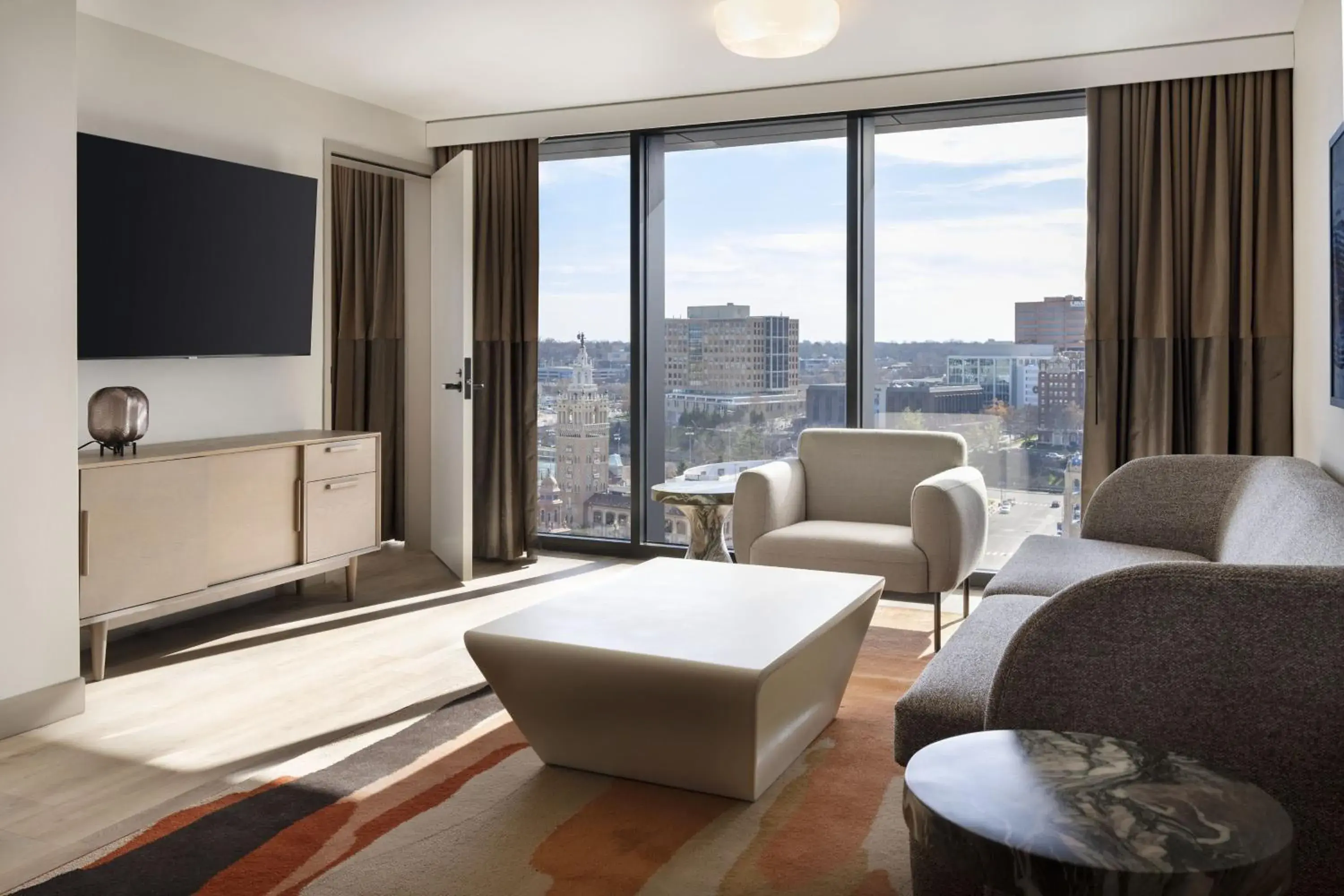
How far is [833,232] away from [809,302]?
1.16 feet

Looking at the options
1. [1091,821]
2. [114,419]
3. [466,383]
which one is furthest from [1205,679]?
[466,383]

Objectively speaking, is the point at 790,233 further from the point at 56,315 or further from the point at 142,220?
the point at 56,315

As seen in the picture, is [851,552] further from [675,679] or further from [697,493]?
[675,679]

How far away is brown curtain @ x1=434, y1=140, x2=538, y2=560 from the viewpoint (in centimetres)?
570

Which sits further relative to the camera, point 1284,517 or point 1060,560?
point 1060,560

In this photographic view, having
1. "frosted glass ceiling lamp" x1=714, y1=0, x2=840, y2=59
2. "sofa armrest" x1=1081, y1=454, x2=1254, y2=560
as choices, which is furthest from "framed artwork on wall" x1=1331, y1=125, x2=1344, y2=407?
"frosted glass ceiling lamp" x1=714, y1=0, x2=840, y2=59

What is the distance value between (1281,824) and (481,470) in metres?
4.96

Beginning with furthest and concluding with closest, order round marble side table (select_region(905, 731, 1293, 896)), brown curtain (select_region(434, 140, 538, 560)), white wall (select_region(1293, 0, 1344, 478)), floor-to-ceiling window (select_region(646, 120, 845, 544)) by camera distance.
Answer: brown curtain (select_region(434, 140, 538, 560))
floor-to-ceiling window (select_region(646, 120, 845, 544))
white wall (select_region(1293, 0, 1344, 478))
round marble side table (select_region(905, 731, 1293, 896))

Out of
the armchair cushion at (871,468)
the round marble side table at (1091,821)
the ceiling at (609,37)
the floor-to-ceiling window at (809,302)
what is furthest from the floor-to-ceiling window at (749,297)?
the round marble side table at (1091,821)

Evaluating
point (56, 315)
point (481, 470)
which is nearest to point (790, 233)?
point (481, 470)

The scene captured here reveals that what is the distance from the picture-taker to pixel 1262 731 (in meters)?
1.61

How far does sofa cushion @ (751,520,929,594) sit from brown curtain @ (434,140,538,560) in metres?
1.98

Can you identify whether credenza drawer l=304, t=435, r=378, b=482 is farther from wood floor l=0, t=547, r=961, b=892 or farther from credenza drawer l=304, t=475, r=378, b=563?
wood floor l=0, t=547, r=961, b=892

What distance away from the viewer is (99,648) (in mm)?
3588
